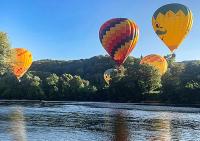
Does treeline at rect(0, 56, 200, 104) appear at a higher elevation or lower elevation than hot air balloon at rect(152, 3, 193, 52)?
lower

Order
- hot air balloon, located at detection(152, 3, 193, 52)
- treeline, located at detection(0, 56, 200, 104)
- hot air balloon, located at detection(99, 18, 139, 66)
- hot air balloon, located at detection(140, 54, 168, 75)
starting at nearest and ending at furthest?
hot air balloon, located at detection(152, 3, 193, 52) < hot air balloon, located at detection(99, 18, 139, 66) < treeline, located at detection(0, 56, 200, 104) < hot air balloon, located at detection(140, 54, 168, 75)

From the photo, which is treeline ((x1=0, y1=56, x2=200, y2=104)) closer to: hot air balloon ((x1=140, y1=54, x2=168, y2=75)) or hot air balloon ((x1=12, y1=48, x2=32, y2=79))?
hot air balloon ((x1=140, y1=54, x2=168, y2=75))

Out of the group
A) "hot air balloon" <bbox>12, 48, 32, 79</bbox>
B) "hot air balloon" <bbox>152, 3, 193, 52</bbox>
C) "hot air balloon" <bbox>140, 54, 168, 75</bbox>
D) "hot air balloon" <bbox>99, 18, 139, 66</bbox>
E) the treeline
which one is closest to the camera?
"hot air balloon" <bbox>152, 3, 193, 52</bbox>

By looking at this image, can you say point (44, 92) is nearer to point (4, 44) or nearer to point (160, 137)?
point (4, 44)

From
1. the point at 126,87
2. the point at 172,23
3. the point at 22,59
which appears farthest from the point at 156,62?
the point at 172,23

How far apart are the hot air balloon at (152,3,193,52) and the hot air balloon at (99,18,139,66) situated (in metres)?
4.86

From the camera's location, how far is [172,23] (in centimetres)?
9144

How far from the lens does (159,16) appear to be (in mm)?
92250

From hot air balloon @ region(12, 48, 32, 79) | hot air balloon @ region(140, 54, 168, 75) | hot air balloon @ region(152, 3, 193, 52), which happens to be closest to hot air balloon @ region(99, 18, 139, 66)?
hot air balloon @ region(152, 3, 193, 52)

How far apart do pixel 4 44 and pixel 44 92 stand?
83.9 m

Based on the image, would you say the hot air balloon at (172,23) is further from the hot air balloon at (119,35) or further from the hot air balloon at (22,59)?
the hot air balloon at (22,59)

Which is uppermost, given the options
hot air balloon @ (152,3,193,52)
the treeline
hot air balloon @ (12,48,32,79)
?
hot air balloon @ (152,3,193,52)

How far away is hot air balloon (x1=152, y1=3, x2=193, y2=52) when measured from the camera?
89.8m

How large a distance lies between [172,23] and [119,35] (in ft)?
38.3
